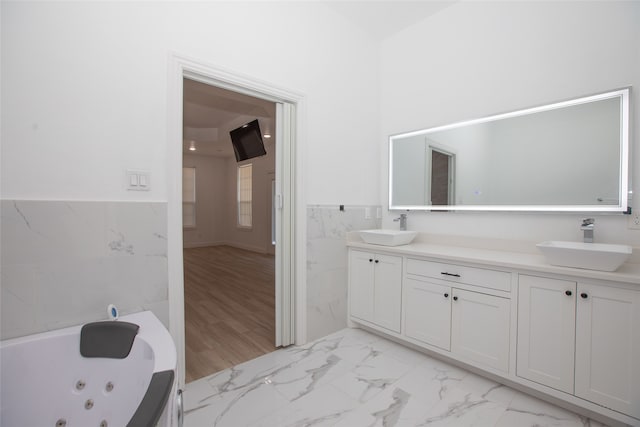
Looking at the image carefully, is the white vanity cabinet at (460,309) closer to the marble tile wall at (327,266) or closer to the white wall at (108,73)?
the marble tile wall at (327,266)

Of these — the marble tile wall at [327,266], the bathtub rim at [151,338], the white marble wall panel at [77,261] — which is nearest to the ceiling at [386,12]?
the marble tile wall at [327,266]

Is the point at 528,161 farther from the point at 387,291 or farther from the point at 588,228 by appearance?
the point at 387,291

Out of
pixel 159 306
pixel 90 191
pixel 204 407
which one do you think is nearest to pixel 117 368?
pixel 159 306

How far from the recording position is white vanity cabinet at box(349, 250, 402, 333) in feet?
7.87

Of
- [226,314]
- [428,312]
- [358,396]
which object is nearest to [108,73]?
[358,396]

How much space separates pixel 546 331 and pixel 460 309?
481mm

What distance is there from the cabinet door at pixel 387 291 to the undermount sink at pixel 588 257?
101 centimetres

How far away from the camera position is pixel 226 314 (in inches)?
123

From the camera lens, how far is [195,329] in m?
2.74

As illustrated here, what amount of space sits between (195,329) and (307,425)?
165 cm

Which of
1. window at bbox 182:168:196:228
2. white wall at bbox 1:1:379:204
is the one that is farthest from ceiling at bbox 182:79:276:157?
white wall at bbox 1:1:379:204

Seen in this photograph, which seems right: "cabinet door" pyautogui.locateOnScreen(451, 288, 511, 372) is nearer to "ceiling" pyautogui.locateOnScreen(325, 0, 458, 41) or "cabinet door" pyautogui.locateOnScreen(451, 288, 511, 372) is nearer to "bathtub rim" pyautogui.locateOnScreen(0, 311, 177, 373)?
"bathtub rim" pyautogui.locateOnScreen(0, 311, 177, 373)

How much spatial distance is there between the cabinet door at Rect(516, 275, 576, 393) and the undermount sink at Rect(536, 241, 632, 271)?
118mm

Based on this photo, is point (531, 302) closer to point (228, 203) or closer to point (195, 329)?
point (195, 329)
